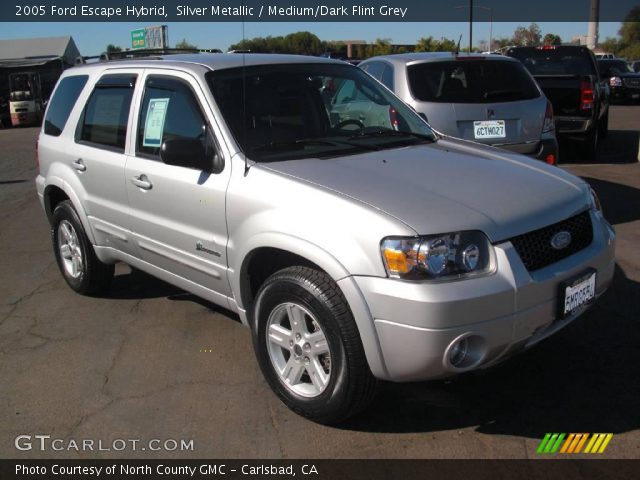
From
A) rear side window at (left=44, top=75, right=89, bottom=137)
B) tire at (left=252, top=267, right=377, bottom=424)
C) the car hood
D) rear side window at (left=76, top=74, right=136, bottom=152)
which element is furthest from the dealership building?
tire at (left=252, top=267, right=377, bottom=424)

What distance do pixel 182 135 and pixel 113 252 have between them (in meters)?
1.27

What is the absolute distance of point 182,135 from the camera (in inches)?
154

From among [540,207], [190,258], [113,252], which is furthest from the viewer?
[113,252]

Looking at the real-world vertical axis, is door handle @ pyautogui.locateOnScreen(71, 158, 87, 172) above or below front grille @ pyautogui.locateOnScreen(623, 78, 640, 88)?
below

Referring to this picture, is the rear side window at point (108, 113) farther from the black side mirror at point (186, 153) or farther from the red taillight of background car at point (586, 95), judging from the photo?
the red taillight of background car at point (586, 95)

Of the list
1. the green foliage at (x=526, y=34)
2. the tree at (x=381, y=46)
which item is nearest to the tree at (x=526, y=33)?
the green foliage at (x=526, y=34)

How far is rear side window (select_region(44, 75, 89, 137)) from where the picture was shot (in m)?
5.11

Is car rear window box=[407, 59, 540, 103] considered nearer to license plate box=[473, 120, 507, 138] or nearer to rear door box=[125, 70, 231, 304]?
license plate box=[473, 120, 507, 138]

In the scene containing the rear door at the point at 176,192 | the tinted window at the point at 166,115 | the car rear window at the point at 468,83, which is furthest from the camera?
the car rear window at the point at 468,83

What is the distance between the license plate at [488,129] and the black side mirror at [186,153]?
373cm

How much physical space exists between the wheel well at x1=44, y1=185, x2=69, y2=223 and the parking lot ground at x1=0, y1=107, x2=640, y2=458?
0.77 metres

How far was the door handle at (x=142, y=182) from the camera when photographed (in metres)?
4.02

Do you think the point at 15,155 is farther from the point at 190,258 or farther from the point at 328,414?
the point at 328,414
